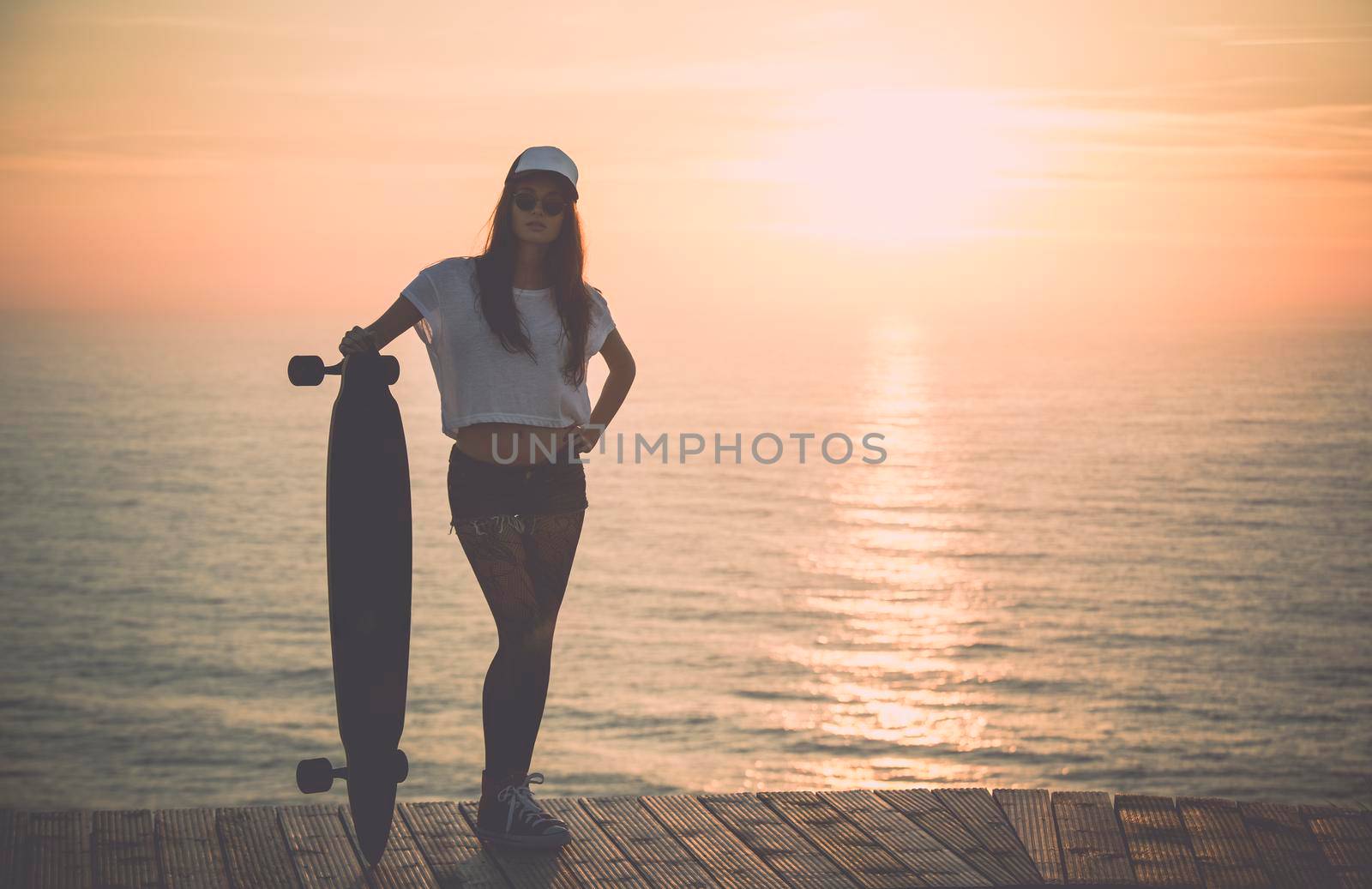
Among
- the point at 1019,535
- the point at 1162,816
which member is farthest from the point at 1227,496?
the point at 1162,816

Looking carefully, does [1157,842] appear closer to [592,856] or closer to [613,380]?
[592,856]

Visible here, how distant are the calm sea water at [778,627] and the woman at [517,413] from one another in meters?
51.4

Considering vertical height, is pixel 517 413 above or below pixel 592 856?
above

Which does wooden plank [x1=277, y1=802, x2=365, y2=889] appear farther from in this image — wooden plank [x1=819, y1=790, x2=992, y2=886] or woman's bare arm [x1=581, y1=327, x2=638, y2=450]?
wooden plank [x1=819, y1=790, x2=992, y2=886]

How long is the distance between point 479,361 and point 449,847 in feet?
5.66

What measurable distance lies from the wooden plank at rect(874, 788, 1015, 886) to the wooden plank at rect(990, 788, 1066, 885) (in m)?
0.16

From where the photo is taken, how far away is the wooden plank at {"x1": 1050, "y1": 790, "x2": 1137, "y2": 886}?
414 cm

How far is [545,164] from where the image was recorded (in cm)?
415

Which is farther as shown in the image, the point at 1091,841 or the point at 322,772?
the point at 1091,841

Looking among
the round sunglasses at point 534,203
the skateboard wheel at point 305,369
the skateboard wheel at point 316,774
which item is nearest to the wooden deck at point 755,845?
the skateboard wheel at point 316,774

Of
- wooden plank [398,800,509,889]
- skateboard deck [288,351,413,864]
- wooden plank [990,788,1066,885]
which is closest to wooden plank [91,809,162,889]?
skateboard deck [288,351,413,864]

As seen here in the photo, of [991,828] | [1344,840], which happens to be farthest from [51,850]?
[1344,840]

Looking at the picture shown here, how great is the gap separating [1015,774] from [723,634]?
25921 millimetres

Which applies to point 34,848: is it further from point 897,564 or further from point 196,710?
point 897,564
